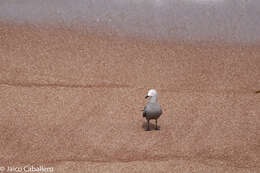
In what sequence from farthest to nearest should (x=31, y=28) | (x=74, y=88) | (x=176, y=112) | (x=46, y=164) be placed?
(x=31, y=28) → (x=74, y=88) → (x=176, y=112) → (x=46, y=164)

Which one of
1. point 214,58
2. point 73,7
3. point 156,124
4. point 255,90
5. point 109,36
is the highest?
point 73,7

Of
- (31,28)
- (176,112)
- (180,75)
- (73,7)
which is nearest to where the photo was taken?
(176,112)

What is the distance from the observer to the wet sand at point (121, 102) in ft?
8.07

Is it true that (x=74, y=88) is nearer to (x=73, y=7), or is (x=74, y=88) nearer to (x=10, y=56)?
(x=10, y=56)

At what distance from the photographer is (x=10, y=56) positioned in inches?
135

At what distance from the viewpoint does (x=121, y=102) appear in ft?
9.97

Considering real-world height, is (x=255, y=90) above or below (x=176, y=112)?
above

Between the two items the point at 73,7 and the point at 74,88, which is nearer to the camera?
the point at 74,88

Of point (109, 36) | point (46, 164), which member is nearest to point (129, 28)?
point (109, 36)

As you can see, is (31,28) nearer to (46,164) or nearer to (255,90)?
(46,164)

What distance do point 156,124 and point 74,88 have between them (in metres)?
0.84

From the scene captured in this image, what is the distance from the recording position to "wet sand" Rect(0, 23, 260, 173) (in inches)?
96.9

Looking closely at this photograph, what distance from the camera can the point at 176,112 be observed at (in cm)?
293

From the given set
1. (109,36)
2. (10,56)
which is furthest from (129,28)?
(10,56)
